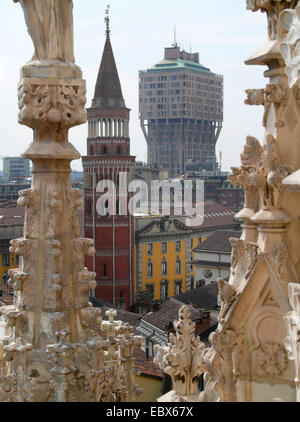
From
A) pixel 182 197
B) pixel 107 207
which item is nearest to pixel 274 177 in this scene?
pixel 107 207

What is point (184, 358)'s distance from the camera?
239 inches

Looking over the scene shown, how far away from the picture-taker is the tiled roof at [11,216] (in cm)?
6806

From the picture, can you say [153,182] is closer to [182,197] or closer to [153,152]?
[182,197]

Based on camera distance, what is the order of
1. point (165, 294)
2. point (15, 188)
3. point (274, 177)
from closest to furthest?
point (274, 177) → point (165, 294) → point (15, 188)

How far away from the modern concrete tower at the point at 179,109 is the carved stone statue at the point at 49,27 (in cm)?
15989

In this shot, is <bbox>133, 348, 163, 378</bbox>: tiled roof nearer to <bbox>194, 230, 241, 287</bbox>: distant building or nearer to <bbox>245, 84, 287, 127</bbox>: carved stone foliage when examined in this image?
<bbox>245, 84, 287, 127</bbox>: carved stone foliage

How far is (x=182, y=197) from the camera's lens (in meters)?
99.7

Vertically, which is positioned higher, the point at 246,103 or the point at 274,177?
the point at 246,103

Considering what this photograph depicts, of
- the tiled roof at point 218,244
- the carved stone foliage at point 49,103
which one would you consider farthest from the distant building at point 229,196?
the carved stone foliage at point 49,103

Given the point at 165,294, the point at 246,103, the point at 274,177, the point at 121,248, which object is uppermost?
the point at 246,103

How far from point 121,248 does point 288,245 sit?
6308cm

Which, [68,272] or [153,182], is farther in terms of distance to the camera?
[153,182]

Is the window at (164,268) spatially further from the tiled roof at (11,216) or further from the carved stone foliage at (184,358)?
the carved stone foliage at (184,358)
